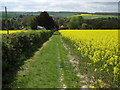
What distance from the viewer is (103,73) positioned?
7.40 meters

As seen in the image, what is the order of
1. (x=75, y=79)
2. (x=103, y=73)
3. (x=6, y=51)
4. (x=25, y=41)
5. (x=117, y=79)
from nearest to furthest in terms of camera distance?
(x=117, y=79) → (x=103, y=73) → (x=75, y=79) → (x=6, y=51) → (x=25, y=41)

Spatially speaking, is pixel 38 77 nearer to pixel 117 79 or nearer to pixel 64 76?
pixel 64 76

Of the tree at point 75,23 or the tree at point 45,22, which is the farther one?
the tree at point 75,23

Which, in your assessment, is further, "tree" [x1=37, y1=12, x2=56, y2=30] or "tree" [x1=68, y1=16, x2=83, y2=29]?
"tree" [x1=68, y1=16, x2=83, y2=29]

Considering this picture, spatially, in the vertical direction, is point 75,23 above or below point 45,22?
above

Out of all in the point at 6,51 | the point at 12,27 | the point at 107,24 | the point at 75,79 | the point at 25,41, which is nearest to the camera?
the point at 75,79

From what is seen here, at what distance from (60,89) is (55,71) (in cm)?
270

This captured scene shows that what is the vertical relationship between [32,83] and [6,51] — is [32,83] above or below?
below

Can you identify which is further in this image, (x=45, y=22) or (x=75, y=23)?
(x=75, y=23)

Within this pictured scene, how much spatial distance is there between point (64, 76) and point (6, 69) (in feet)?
8.81

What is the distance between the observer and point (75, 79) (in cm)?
819

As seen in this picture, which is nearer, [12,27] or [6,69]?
[6,69]

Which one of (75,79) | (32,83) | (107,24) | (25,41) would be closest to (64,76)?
(75,79)

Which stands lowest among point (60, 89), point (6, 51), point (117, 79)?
point (60, 89)
